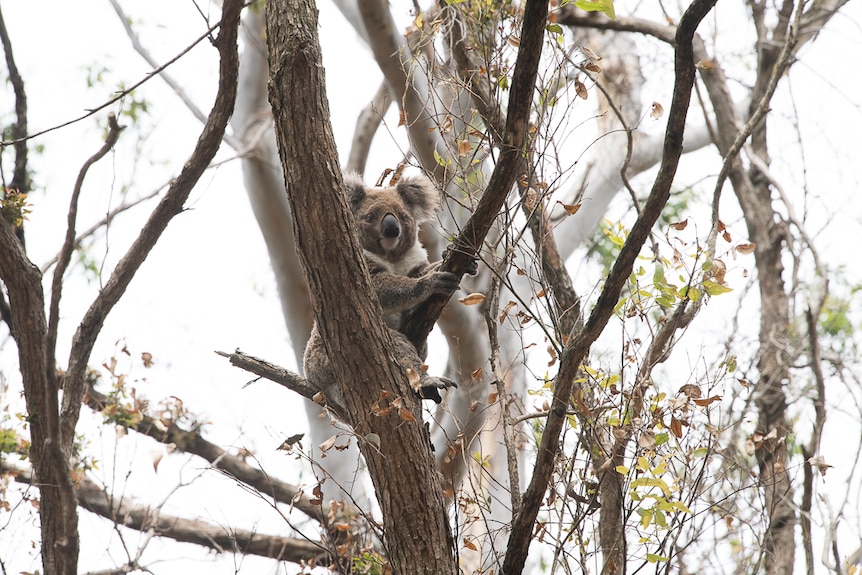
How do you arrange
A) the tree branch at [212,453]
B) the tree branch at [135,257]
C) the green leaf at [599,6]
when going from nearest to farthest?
the green leaf at [599,6] → the tree branch at [135,257] → the tree branch at [212,453]

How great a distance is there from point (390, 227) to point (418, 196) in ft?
1.69

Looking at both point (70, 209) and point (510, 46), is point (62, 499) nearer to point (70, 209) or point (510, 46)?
point (70, 209)

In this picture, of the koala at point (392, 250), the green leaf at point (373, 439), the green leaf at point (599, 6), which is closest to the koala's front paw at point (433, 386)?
the koala at point (392, 250)

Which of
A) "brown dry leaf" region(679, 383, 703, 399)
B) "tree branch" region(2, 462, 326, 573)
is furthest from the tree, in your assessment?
"tree branch" region(2, 462, 326, 573)

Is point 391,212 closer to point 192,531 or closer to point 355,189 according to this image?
point 355,189

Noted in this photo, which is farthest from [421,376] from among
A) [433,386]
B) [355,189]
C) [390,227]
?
[355,189]

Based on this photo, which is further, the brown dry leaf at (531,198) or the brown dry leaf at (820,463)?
the brown dry leaf at (531,198)

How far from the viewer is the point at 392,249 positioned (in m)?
4.69

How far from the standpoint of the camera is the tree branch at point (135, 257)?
4090mm

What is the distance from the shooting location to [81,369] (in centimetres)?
418

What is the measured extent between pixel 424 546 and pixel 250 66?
21.6 ft

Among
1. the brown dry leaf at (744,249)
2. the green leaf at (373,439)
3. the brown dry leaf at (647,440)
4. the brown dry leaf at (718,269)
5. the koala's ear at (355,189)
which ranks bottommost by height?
the green leaf at (373,439)

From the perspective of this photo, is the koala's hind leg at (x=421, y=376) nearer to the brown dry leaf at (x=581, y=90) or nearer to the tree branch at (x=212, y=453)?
the brown dry leaf at (x=581, y=90)

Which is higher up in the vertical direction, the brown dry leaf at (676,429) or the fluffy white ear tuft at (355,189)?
the fluffy white ear tuft at (355,189)
